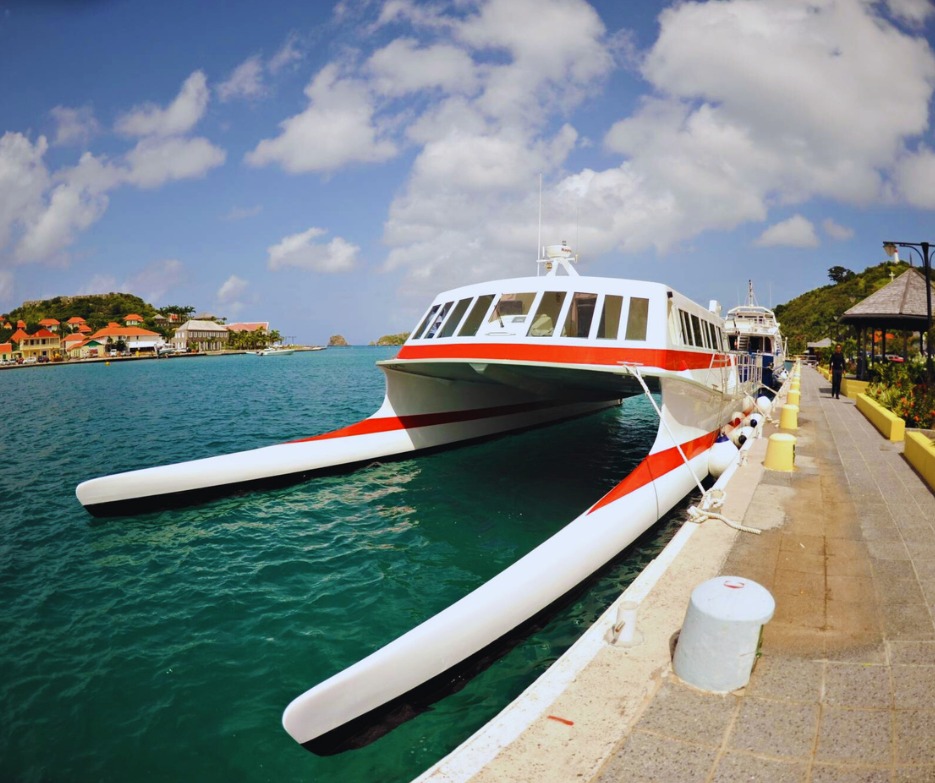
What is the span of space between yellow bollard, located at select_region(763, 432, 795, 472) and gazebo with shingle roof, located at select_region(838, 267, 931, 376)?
14858mm

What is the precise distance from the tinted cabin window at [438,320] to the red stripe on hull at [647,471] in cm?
542

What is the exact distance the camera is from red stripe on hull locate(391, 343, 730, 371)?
9.72 meters

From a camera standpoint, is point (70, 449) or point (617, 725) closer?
point (617, 725)

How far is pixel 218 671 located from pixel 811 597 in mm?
6030

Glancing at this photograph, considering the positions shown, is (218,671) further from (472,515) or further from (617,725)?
(472,515)

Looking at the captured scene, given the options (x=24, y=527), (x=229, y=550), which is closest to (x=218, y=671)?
(x=229, y=550)

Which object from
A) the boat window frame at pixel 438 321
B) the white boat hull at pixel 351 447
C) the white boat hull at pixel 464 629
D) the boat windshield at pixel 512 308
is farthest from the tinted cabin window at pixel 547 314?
the white boat hull at pixel 351 447

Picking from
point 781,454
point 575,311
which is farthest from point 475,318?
point 781,454

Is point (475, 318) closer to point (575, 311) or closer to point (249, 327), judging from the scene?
point (575, 311)

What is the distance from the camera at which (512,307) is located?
11.5 metres

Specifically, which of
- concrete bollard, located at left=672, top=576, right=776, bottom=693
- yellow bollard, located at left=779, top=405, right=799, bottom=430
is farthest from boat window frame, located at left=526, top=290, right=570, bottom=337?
yellow bollard, located at left=779, top=405, right=799, bottom=430

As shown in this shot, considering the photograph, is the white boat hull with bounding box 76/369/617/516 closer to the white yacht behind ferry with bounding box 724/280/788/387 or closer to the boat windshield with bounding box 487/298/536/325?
the boat windshield with bounding box 487/298/536/325

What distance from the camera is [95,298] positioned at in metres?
158

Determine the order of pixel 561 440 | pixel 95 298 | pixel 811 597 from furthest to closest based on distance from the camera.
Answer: pixel 95 298
pixel 561 440
pixel 811 597
